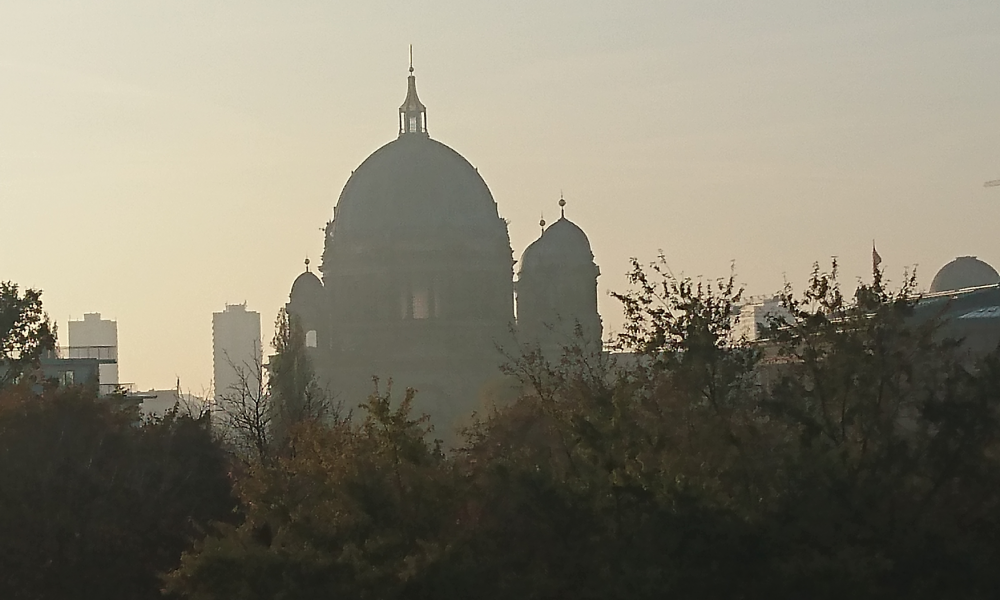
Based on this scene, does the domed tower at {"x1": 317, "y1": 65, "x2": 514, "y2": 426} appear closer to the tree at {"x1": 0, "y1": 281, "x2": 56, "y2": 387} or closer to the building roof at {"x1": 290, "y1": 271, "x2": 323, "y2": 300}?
the building roof at {"x1": 290, "y1": 271, "x2": 323, "y2": 300}

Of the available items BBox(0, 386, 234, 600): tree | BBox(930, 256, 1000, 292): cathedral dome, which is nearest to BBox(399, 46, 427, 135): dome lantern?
BBox(930, 256, 1000, 292): cathedral dome

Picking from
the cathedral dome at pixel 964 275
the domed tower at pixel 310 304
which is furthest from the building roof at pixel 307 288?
the cathedral dome at pixel 964 275

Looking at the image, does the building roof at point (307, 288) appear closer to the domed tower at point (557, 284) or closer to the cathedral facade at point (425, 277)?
the cathedral facade at point (425, 277)

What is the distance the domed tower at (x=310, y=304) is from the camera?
74125mm

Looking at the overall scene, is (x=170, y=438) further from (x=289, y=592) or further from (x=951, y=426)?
(x=951, y=426)

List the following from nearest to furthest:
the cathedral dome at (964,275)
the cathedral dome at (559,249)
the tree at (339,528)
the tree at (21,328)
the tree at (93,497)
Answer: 1. the tree at (339,528)
2. the tree at (93,497)
3. the tree at (21,328)
4. the cathedral dome at (964,275)
5. the cathedral dome at (559,249)

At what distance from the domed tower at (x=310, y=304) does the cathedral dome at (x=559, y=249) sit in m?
8.53

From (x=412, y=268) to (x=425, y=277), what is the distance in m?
0.68

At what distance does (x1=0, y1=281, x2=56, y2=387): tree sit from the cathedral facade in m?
26.6

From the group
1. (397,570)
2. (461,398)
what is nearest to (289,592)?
(397,570)

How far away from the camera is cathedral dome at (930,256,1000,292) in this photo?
68125 mm

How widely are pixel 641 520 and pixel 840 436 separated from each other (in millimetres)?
2883

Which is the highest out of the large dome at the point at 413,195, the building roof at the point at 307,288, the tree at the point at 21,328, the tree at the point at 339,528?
the large dome at the point at 413,195

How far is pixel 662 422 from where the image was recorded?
70.9 feet
